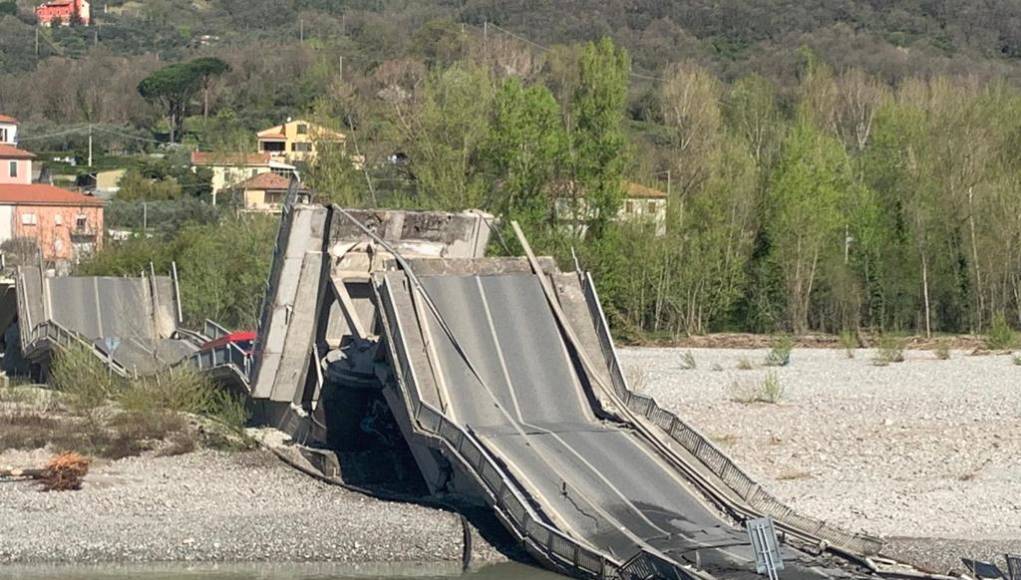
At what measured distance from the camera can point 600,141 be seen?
2000 inches

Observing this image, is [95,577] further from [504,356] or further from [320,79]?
[320,79]

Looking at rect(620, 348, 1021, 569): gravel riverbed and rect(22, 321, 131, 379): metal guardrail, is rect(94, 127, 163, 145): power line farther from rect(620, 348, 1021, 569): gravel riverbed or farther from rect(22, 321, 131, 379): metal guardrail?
rect(620, 348, 1021, 569): gravel riverbed

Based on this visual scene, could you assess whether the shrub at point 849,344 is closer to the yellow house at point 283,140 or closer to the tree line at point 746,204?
the tree line at point 746,204

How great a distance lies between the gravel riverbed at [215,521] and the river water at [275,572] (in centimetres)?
18

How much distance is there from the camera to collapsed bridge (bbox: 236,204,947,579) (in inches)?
698

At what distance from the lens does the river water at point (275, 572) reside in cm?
1805

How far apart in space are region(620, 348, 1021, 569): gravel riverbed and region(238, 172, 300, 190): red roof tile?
1928 inches

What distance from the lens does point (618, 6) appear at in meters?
163

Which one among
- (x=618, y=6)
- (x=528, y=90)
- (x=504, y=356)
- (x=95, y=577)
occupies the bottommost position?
(x=95, y=577)

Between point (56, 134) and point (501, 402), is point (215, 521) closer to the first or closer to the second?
point (501, 402)

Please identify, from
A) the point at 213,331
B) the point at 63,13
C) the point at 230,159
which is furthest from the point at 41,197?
the point at 63,13

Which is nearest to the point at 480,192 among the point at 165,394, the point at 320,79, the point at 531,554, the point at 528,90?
the point at 528,90

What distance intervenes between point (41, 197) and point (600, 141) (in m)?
35.1

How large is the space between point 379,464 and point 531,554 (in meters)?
5.10
